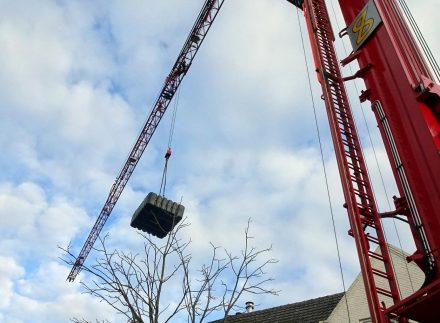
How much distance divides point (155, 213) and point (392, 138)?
14.5 m

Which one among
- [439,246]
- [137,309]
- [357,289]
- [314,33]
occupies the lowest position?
[439,246]

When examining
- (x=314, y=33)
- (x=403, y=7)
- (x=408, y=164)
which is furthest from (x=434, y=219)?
(x=314, y=33)

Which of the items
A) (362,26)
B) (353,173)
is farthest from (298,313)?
(362,26)

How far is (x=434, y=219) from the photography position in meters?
5.86

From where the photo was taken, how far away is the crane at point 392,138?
5874mm

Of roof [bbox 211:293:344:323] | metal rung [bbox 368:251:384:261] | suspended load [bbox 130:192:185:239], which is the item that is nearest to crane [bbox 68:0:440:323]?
metal rung [bbox 368:251:384:261]

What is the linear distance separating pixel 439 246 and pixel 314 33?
614 cm

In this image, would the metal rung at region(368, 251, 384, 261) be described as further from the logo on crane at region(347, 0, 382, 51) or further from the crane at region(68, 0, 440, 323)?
the logo on crane at region(347, 0, 382, 51)

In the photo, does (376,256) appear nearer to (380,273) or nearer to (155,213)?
(380,273)

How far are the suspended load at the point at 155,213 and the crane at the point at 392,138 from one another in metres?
11.6

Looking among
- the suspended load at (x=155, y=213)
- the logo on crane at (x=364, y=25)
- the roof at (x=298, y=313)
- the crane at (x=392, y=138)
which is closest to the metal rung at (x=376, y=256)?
the crane at (x=392, y=138)

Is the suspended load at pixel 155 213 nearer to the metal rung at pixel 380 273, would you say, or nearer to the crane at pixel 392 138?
the crane at pixel 392 138

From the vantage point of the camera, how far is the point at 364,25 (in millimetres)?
8219

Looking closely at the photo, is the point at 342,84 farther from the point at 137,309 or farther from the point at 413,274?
the point at 413,274
